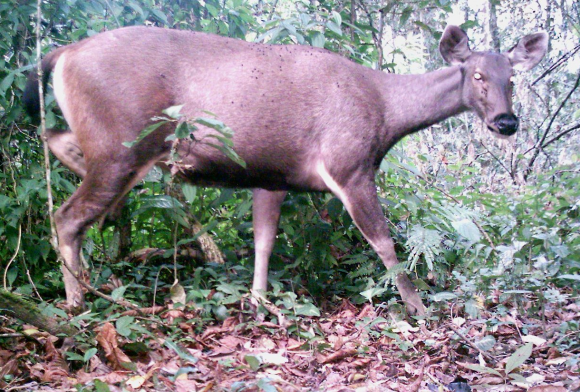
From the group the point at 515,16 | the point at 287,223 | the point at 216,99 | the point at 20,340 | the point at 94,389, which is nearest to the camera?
the point at 94,389

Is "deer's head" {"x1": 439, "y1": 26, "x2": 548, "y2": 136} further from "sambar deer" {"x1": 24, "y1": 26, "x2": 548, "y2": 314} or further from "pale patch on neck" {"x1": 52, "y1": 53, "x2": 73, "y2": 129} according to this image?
"pale patch on neck" {"x1": 52, "y1": 53, "x2": 73, "y2": 129}

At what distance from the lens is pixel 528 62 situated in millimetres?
5000

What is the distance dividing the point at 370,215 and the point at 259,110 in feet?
3.95

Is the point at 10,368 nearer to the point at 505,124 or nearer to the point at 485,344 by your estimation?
the point at 485,344

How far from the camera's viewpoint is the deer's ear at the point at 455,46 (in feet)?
15.8

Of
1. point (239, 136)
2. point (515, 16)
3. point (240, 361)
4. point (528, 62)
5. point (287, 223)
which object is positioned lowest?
point (240, 361)

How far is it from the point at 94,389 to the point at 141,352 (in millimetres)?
617

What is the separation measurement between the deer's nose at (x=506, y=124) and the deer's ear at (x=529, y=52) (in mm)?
690

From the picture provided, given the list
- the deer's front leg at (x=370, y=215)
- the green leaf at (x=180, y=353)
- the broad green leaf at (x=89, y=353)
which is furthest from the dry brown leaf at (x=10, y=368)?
the deer's front leg at (x=370, y=215)

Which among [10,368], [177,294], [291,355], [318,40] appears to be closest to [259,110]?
[318,40]

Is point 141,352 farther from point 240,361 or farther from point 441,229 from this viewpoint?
point 441,229

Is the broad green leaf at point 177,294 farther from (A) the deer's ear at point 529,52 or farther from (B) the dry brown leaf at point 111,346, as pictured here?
(A) the deer's ear at point 529,52

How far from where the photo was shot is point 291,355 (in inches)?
147

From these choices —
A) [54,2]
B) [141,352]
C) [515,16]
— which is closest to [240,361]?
[141,352]
